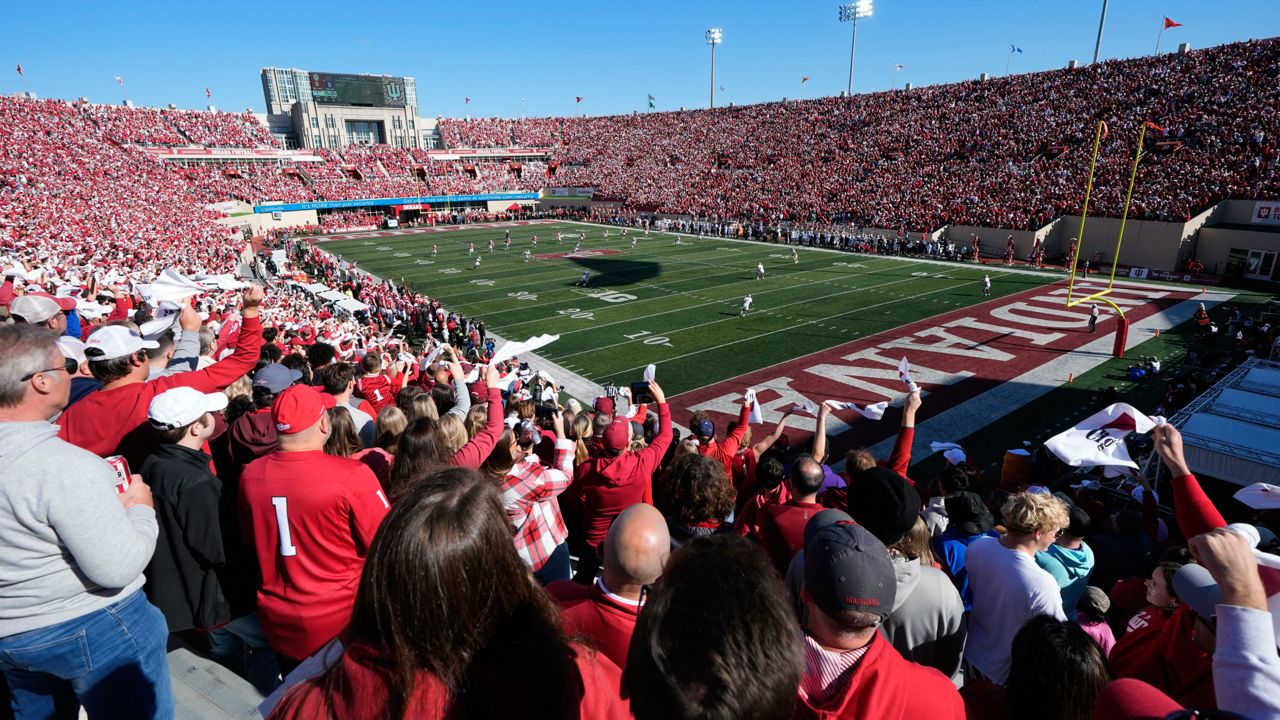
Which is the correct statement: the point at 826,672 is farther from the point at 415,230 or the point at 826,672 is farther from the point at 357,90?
the point at 357,90

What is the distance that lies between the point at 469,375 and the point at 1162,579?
6.46 m

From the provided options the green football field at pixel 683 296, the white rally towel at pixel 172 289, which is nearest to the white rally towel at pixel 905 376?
the white rally towel at pixel 172 289

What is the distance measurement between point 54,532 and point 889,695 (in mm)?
2757

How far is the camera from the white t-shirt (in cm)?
294

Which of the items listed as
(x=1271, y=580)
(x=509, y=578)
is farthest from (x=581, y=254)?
(x=509, y=578)

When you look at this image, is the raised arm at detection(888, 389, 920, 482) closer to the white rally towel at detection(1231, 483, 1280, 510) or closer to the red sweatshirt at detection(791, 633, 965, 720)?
the white rally towel at detection(1231, 483, 1280, 510)

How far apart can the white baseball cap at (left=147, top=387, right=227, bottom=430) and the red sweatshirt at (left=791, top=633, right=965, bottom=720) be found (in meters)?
2.95

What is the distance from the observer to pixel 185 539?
2.94 metres

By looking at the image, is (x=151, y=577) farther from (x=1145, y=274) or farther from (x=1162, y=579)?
(x=1145, y=274)

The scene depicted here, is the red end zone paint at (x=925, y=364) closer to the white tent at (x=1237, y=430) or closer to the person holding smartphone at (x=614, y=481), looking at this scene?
the white tent at (x=1237, y=430)

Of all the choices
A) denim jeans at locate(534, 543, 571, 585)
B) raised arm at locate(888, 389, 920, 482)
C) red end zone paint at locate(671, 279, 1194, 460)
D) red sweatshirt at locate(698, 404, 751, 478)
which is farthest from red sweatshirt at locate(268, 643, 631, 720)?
red end zone paint at locate(671, 279, 1194, 460)

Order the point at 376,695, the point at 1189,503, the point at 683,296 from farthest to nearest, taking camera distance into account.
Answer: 1. the point at 683,296
2. the point at 1189,503
3. the point at 376,695

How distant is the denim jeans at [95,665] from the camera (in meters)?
2.25

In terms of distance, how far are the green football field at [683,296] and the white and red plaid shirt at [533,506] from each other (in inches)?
446
